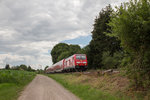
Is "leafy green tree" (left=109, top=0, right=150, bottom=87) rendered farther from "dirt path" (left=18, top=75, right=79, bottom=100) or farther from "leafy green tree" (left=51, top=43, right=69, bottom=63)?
"leafy green tree" (left=51, top=43, right=69, bottom=63)

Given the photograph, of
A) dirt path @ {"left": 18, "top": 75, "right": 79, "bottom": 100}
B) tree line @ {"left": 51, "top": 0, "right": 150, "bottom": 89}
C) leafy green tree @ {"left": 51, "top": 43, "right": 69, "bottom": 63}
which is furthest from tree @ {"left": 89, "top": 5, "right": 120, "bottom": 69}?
leafy green tree @ {"left": 51, "top": 43, "right": 69, "bottom": 63}

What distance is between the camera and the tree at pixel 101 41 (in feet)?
108

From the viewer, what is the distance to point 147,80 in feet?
25.5

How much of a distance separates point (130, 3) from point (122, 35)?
1.57 m

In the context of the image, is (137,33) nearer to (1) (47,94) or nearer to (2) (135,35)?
→ (2) (135,35)

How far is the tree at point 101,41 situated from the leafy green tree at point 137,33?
24393mm

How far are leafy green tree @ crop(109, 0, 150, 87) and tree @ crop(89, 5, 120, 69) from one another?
80.0 feet

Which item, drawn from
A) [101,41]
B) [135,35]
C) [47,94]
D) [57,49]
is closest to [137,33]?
[135,35]

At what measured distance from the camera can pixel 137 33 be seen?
7.48 m

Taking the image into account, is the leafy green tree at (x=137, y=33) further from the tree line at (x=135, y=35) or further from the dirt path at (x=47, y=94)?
the dirt path at (x=47, y=94)

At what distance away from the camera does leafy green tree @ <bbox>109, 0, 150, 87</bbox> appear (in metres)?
7.17

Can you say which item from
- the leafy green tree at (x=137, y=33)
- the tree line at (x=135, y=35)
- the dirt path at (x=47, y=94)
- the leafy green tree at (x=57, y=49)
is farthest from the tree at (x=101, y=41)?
the leafy green tree at (x=57, y=49)

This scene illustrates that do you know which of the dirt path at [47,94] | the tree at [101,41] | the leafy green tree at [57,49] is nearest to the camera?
the dirt path at [47,94]

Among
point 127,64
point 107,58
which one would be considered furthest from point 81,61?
point 127,64
